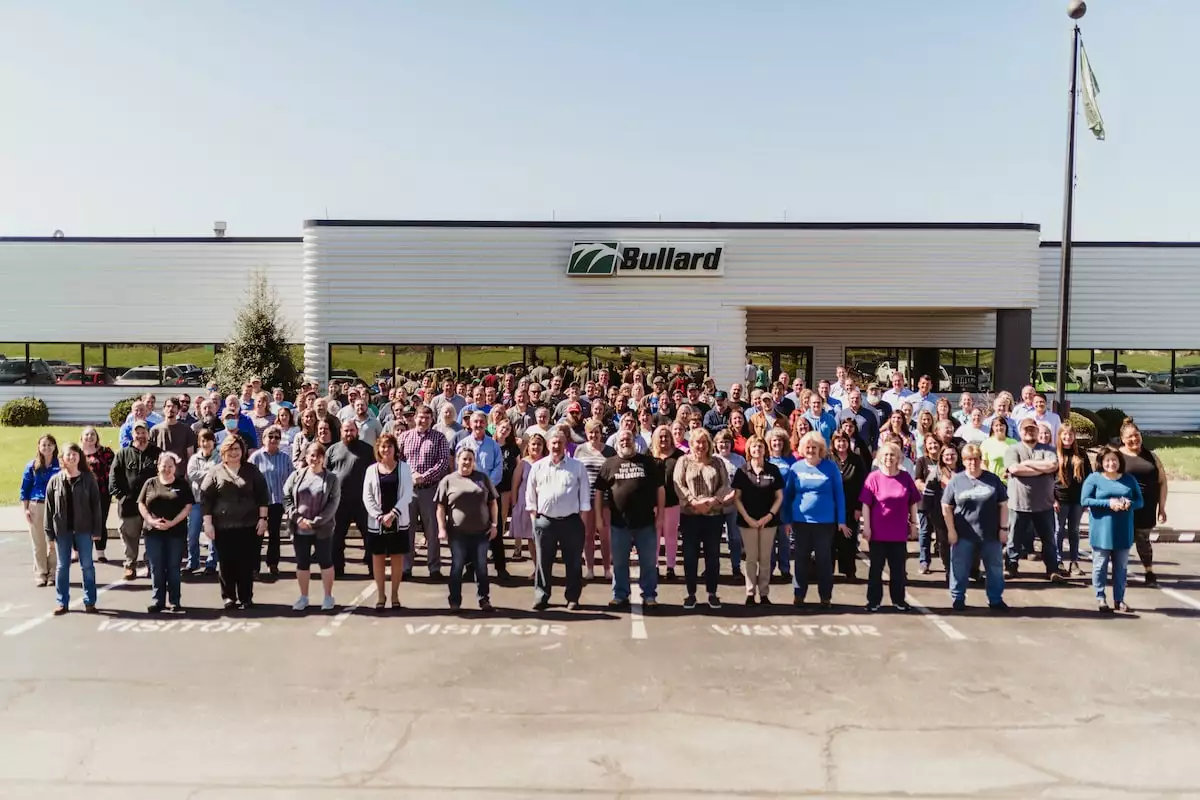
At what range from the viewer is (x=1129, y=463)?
10242mm

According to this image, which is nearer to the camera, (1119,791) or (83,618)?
(1119,791)

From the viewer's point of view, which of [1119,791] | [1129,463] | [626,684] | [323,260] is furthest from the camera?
[323,260]

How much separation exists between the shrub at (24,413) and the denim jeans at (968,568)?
24.3 metres

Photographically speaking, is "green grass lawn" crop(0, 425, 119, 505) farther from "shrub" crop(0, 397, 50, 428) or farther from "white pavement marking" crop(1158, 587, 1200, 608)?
"white pavement marking" crop(1158, 587, 1200, 608)

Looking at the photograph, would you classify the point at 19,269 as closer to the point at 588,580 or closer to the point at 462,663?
the point at 588,580

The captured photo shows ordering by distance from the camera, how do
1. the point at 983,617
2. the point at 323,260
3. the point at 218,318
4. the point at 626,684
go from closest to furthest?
1. the point at 626,684
2. the point at 983,617
3. the point at 323,260
4. the point at 218,318

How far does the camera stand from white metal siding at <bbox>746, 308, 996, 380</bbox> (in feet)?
89.2

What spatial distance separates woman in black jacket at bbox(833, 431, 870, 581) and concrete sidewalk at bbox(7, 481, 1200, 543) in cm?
523

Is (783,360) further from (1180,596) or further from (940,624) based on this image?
(940,624)

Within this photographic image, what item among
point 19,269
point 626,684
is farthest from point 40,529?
point 19,269

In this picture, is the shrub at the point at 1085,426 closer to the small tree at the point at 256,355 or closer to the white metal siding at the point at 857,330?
the white metal siding at the point at 857,330

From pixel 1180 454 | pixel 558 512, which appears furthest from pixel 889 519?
pixel 1180 454

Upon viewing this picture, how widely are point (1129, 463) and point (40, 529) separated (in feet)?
38.1

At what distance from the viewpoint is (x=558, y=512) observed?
941 cm
